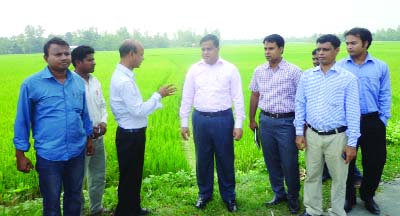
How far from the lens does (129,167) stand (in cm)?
370

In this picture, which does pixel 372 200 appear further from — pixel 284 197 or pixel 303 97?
pixel 303 97

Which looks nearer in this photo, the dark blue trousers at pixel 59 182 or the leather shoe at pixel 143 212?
the dark blue trousers at pixel 59 182

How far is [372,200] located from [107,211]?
295 centimetres

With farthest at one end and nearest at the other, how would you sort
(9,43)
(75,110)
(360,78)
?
(9,43) → (360,78) → (75,110)

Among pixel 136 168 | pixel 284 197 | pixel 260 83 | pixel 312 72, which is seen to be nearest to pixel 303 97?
pixel 312 72

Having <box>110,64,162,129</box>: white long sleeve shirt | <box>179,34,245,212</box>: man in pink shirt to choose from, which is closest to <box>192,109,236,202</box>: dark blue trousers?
<box>179,34,245,212</box>: man in pink shirt

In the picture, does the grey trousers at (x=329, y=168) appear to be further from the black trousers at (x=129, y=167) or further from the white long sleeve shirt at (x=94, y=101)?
the white long sleeve shirt at (x=94, y=101)

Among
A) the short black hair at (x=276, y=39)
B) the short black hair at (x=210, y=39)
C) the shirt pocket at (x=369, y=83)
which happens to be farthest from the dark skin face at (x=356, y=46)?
the short black hair at (x=210, y=39)

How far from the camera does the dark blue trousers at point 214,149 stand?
3951 mm

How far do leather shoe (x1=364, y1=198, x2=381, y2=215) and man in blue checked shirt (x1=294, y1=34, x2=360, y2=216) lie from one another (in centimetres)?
61

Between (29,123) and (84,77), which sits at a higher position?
(84,77)

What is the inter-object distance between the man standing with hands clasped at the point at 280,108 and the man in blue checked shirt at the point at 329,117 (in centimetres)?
22

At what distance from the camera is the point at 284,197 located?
14.0 ft

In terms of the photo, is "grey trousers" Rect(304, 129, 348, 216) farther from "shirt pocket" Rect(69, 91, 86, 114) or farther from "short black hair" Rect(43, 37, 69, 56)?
"short black hair" Rect(43, 37, 69, 56)
